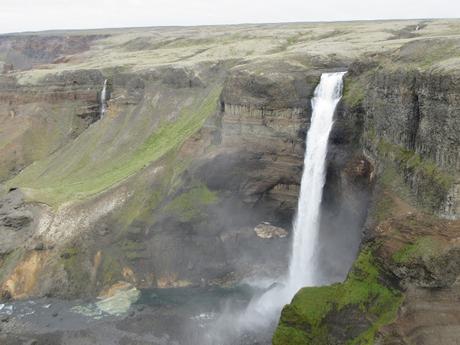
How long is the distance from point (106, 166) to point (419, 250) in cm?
4885

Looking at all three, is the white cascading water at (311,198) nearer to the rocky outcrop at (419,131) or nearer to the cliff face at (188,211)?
the cliff face at (188,211)

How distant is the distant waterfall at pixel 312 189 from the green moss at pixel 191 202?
31.8 feet

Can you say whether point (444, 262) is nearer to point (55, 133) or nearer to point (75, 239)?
point (75, 239)

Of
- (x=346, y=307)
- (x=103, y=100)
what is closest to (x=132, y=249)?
(x=346, y=307)

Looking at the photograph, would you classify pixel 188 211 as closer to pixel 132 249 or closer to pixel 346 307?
pixel 132 249

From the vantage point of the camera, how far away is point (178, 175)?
190 ft

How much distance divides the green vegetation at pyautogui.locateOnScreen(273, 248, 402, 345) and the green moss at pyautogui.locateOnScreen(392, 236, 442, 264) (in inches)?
76.5

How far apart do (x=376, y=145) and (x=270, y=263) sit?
17.5 meters

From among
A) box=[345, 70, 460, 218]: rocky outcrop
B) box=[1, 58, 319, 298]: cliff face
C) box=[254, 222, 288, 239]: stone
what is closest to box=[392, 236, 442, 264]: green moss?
box=[345, 70, 460, 218]: rocky outcrop

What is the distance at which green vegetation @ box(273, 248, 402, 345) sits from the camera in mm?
32438

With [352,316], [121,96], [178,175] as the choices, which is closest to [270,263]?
[178,175]

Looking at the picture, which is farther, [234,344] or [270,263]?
[270,263]

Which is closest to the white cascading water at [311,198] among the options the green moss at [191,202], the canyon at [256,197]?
the canyon at [256,197]

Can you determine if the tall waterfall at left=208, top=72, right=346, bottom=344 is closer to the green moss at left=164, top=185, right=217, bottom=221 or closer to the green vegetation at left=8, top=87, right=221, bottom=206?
the green moss at left=164, top=185, right=217, bottom=221
